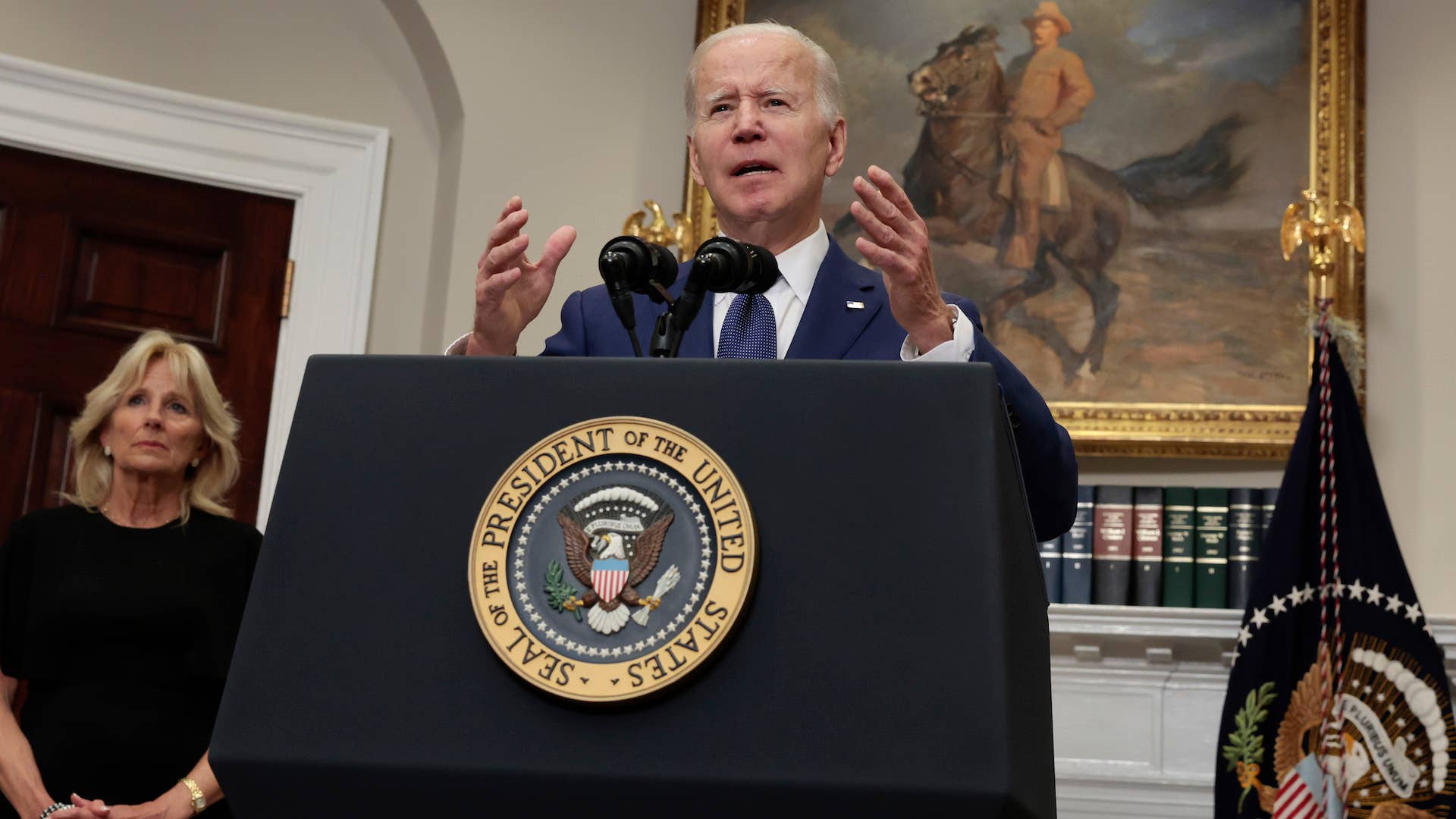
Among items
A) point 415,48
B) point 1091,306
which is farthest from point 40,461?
point 1091,306

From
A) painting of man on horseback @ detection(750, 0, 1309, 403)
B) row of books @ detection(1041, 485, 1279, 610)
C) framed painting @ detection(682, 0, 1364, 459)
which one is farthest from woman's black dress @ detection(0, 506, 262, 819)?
painting of man on horseback @ detection(750, 0, 1309, 403)

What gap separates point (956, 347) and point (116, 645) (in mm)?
2041

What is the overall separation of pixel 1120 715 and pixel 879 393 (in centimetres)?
323

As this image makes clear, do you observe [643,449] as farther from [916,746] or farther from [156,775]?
[156,775]

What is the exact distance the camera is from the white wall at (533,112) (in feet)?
13.6

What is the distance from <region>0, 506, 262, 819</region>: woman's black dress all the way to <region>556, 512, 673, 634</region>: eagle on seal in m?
1.99

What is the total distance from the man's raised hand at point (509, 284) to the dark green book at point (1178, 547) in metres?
2.81

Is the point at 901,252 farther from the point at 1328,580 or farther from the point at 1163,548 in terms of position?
the point at 1163,548

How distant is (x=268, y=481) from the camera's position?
432 centimetres

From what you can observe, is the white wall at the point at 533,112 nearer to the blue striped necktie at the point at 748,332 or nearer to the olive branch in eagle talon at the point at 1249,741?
the olive branch in eagle talon at the point at 1249,741

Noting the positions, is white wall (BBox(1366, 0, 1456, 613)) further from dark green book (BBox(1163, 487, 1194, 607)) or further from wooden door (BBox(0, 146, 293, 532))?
wooden door (BBox(0, 146, 293, 532))

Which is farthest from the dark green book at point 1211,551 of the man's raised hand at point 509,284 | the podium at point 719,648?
the podium at point 719,648

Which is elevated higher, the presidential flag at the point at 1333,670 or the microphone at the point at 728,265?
the microphone at the point at 728,265

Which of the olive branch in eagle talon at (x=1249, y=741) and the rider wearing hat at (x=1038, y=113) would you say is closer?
the olive branch in eagle talon at (x=1249, y=741)
